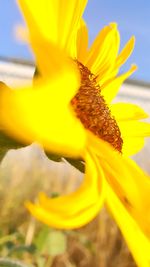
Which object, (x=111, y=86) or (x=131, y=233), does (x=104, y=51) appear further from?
(x=131, y=233)

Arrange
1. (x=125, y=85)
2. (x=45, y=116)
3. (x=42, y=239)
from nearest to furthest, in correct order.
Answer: (x=45, y=116), (x=42, y=239), (x=125, y=85)

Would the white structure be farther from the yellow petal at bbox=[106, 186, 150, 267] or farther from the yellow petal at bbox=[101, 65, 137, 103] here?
the yellow petal at bbox=[106, 186, 150, 267]

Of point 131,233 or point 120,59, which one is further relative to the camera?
point 120,59

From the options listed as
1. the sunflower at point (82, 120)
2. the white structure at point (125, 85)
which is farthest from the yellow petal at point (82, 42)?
the white structure at point (125, 85)

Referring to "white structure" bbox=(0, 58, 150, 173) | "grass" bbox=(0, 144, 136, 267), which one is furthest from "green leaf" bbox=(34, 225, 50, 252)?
"white structure" bbox=(0, 58, 150, 173)

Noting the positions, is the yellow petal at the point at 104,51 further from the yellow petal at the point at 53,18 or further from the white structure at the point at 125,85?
the white structure at the point at 125,85

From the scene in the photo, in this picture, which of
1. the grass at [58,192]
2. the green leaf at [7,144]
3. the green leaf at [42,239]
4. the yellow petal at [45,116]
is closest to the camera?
the yellow petal at [45,116]

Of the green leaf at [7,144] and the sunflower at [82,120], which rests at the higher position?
the sunflower at [82,120]

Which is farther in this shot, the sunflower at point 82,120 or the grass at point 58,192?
the grass at point 58,192

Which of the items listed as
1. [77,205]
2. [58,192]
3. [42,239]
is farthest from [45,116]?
[58,192]
